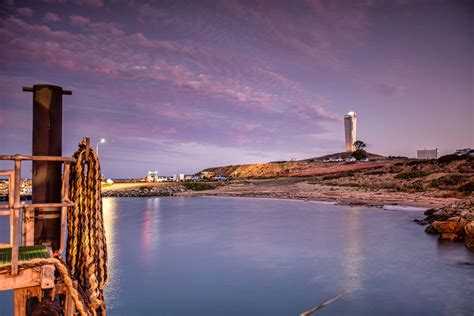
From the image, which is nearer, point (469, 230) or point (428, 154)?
point (469, 230)

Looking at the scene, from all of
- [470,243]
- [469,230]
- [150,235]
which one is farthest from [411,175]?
[150,235]

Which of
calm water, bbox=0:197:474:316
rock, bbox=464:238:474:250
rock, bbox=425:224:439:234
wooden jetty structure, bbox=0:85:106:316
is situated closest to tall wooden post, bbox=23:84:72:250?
wooden jetty structure, bbox=0:85:106:316

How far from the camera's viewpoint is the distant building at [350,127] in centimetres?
15893

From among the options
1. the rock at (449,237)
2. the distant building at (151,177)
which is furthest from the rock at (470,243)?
the distant building at (151,177)

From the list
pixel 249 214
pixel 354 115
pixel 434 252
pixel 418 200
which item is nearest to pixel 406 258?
pixel 434 252

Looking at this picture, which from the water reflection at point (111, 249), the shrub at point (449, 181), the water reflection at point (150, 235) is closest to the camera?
the water reflection at point (111, 249)

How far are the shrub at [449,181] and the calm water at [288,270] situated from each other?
66.3ft

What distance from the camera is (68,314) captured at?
204 inches

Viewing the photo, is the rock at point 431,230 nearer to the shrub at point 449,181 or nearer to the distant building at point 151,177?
the shrub at point 449,181

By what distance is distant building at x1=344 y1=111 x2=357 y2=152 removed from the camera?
521 ft

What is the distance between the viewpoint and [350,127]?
527ft

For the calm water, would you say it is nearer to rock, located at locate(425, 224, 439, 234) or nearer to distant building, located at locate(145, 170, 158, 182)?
rock, located at locate(425, 224, 439, 234)

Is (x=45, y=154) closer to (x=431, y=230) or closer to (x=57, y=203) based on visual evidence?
(x=57, y=203)

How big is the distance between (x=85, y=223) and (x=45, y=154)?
4.67 ft
